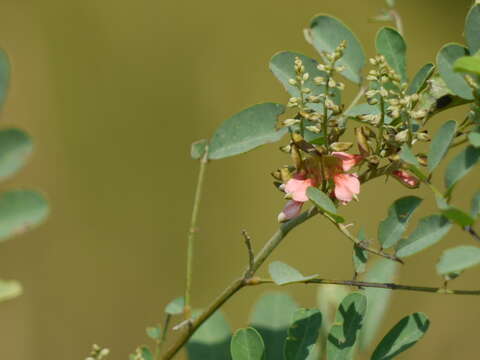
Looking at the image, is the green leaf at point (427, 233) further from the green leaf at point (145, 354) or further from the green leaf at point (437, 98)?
the green leaf at point (145, 354)

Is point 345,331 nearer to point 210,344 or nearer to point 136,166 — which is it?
point 210,344

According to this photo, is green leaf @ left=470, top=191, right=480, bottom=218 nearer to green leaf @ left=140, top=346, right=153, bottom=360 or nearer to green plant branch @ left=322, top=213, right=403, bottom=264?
green plant branch @ left=322, top=213, right=403, bottom=264

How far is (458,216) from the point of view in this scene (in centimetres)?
43

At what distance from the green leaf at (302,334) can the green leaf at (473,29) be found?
0.70ft

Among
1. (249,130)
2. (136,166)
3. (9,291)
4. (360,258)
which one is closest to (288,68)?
(249,130)

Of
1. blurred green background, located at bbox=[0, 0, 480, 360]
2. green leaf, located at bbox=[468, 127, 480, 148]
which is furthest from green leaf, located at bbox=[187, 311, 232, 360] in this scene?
blurred green background, located at bbox=[0, 0, 480, 360]

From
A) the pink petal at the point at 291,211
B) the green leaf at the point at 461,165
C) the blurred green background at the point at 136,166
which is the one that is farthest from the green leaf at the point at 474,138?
the blurred green background at the point at 136,166

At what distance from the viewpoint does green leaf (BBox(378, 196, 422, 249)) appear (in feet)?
1.61

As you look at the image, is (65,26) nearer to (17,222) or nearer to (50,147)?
(50,147)

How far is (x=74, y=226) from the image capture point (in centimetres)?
179

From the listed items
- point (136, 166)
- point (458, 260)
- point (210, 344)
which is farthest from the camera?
point (136, 166)

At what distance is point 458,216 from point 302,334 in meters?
0.16

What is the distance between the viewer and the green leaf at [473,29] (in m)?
0.49

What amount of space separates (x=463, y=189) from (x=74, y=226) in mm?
999
